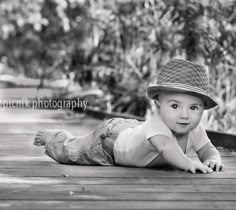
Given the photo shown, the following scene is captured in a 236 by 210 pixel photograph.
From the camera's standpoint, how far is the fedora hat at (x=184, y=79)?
3.55 m

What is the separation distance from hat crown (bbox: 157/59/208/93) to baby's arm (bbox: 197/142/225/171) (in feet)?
1.49

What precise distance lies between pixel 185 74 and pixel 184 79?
3 cm

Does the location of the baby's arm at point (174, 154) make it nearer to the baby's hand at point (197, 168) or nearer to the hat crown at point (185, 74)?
the baby's hand at point (197, 168)

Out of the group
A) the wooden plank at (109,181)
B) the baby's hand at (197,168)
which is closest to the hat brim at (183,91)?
the baby's hand at (197,168)

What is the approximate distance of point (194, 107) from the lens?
3.64m

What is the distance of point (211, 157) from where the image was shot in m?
3.85

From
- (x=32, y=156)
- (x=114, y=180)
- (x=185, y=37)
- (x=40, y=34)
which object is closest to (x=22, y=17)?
(x=40, y=34)

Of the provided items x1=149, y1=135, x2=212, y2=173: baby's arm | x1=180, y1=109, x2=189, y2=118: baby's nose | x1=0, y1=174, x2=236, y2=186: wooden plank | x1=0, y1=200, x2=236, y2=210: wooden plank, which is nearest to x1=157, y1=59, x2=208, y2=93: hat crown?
x1=180, y1=109, x2=189, y2=118: baby's nose

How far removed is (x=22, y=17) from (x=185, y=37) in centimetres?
1433

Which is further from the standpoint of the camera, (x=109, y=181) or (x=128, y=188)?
(x=109, y=181)

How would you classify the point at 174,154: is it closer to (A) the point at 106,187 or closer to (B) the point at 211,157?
(B) the point at 211,157

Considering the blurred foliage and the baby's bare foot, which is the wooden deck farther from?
the blurred foliage

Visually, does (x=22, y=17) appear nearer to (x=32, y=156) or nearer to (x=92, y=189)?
(x=32, y=156)

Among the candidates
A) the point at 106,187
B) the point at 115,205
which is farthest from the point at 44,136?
the point at 115,205
